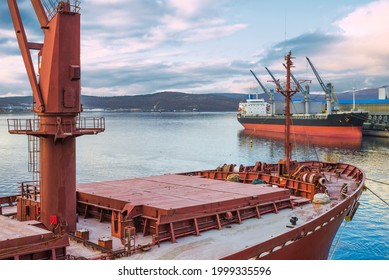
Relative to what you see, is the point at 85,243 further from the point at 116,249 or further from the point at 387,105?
the point at 387,105

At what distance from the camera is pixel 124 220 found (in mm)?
15023

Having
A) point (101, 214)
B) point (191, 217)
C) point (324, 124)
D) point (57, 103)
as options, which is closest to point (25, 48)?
point (57, 103)

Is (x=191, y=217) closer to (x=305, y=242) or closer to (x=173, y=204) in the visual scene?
(x=173, y=204)

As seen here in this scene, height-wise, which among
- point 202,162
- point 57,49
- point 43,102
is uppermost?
point 57,49

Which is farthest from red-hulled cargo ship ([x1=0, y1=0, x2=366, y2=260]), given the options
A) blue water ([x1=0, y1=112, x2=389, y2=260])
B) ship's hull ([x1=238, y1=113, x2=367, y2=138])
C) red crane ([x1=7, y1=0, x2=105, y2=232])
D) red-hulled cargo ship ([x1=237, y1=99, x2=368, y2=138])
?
ship's hull ([x1=238, y1=113, x2=367, y2=138])

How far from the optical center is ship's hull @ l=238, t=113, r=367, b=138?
99312 mm

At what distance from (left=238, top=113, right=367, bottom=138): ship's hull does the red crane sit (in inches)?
2993

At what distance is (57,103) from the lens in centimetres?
1512

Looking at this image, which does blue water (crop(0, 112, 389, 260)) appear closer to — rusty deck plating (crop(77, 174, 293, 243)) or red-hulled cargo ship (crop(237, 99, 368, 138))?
rusty deck plating (crop(77, 174, 293, 243))

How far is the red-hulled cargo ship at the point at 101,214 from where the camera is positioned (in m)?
13.5

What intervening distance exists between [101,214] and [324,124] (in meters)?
94.6

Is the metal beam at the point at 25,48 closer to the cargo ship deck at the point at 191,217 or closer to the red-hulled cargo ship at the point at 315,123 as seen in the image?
the cargo ship deck at the point at 191,217

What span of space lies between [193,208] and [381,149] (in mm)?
69437
